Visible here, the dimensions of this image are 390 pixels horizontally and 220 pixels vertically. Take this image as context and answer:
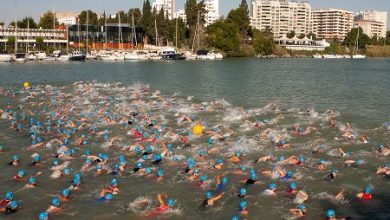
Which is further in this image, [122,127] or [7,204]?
[122,127]

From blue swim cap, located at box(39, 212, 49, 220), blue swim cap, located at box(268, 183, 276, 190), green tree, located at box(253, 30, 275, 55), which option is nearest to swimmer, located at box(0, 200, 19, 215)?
blue swim cap, located at box(39, 212, 49, 220)

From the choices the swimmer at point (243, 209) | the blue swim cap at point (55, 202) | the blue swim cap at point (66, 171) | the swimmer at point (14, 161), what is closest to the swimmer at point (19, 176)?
the blue swim cap at point (66, 171)

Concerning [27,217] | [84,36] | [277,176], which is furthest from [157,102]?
[84,36]

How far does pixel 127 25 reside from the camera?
15050 centimetres

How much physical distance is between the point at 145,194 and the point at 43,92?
3548 cm

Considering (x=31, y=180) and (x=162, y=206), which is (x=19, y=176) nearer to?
(x=31, y=180)

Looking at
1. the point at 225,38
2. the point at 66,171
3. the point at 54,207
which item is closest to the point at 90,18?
the point at 225,38

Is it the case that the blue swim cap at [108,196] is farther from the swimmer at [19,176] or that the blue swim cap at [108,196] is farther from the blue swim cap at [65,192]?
the swimmer at [19,176]

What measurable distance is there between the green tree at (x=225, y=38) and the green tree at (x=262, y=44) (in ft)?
46.1

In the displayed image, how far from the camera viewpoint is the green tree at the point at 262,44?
575 feet

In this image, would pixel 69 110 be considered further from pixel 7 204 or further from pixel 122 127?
pixel 7 204

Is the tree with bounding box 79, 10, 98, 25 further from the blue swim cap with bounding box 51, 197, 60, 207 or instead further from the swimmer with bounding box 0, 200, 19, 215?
the blue swim cap with bounding box 51, 197, 60, 207

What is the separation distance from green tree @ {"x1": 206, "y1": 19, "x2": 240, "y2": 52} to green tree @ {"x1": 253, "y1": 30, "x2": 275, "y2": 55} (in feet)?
46.1

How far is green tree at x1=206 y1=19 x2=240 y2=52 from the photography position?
15962 centimetres
